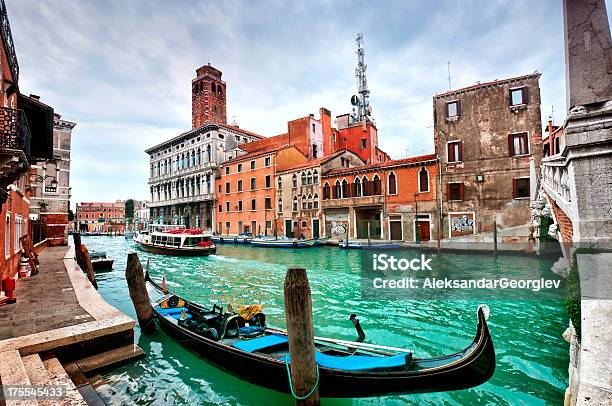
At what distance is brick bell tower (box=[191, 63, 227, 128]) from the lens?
131 ft

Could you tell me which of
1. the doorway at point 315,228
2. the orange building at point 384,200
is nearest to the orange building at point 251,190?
the doorway at point 315,228

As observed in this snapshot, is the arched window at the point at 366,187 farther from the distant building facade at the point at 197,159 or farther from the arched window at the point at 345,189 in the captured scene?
the distant building facade at the point at 197,159

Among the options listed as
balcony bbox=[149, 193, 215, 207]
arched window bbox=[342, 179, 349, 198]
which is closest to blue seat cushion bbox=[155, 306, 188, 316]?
arched window bbox=[342, 179, 349, 198]

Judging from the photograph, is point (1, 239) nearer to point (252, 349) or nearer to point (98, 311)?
point (98, 311)

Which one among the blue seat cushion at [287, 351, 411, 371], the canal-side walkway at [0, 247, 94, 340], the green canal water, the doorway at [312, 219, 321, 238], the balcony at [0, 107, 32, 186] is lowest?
the green canal water

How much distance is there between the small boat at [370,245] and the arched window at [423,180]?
3990 mm

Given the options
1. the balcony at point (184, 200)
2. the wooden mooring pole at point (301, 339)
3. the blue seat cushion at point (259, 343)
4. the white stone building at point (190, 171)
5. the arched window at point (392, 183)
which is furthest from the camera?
the white stone building at point (190, 171)

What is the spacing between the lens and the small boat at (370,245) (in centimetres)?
1938

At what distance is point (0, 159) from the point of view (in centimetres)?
489

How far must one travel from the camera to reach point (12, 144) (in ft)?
17.0

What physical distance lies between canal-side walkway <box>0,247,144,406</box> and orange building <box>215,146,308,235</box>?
23.4m

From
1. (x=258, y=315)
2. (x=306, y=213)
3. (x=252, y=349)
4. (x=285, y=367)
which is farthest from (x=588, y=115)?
(x=306, y=213)

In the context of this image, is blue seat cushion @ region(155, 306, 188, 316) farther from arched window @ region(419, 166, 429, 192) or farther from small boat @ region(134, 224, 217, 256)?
arched window @ region(419, 166, 429, 192)

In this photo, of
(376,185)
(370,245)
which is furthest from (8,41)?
(376,185)
